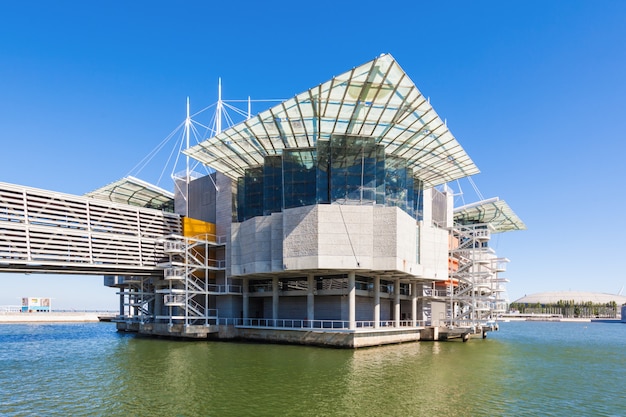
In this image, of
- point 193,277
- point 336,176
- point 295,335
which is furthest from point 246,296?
point 336,176

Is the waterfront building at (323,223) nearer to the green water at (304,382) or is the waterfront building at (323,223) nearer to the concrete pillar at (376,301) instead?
the concrete pillar at (376,301)

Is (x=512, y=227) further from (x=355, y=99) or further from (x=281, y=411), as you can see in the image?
(x=281, y=411)

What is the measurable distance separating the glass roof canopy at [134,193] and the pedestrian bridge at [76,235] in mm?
13968

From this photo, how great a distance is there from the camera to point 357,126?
48625mm

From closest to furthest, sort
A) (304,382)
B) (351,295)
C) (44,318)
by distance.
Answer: (304,382) → (351,295) → (44,318)

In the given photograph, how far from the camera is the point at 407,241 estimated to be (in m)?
50.2

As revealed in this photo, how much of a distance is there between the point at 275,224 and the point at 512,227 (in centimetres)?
6370

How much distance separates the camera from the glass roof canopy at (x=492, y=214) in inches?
3142

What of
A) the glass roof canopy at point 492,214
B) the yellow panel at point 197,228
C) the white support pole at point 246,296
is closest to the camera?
the white support pole at point 246,296

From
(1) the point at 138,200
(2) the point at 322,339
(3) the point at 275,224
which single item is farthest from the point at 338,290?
(1) the point at 138,200

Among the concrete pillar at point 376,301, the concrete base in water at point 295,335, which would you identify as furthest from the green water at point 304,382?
the concrete pillar at point 376,301

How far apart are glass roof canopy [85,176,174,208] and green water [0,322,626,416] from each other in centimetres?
3098

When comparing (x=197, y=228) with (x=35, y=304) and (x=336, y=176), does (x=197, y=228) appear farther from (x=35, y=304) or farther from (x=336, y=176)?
(x=35, y=304)

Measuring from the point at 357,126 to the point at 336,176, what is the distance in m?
5.82
